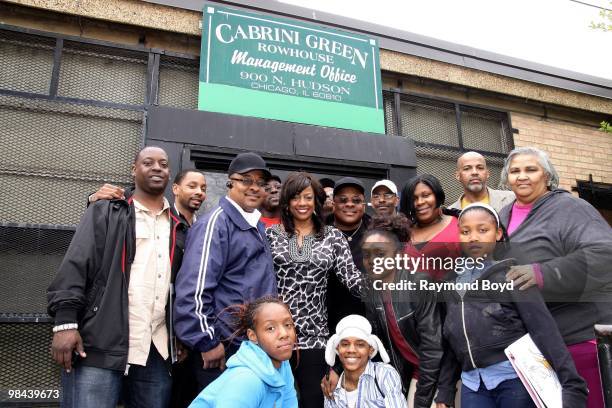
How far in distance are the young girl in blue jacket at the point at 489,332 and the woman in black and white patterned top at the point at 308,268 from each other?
2.17 feet

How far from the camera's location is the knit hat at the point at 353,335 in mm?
2627

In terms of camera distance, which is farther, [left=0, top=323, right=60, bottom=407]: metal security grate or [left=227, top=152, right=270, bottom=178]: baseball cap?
[left=0, top=323, right=60, bottom=407]: metal security grate

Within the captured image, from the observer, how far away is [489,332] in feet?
7.16

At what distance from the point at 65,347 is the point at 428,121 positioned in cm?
469

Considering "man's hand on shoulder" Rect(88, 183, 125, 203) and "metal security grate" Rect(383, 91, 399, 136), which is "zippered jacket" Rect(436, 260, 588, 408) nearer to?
"man's hand on shoulder" Rect(88, 183, 125, 203)

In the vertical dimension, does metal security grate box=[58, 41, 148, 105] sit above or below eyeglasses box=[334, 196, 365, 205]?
above

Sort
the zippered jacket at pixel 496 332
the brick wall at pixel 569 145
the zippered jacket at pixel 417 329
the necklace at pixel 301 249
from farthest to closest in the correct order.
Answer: the brick wall at pixel 569 145 → the necklace at pixel 301 249 → the zippered jacket at pixel 417 329 → the zippered jacket at pixel 496 332

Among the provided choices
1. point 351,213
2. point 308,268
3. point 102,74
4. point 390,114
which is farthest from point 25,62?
point 390,114

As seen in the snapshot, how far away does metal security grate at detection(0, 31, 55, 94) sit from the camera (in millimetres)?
4262

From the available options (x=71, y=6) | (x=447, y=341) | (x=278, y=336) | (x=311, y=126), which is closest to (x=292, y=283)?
(x=278, y=336)

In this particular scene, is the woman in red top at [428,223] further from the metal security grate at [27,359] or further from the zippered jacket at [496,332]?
the metal security grate at [27,359]

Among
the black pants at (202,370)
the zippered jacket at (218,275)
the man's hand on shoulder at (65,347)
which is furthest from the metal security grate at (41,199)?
the black pants at (202,370)

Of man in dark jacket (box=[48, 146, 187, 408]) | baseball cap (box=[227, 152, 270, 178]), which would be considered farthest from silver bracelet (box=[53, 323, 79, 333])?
baseball cap (box=[227, 152, 270, 178])

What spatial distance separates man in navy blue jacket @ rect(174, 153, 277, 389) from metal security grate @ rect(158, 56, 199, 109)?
7.38 feet
